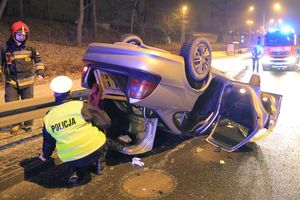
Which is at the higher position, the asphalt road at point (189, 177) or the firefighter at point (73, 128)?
the firefighter at point (73, 128)

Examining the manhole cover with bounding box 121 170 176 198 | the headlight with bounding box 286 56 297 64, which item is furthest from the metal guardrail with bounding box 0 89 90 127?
the headlight with bounding box 286 56 297 64

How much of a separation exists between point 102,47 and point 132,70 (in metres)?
0.54

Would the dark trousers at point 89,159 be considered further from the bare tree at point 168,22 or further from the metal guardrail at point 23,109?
the bare tree at point 168,22

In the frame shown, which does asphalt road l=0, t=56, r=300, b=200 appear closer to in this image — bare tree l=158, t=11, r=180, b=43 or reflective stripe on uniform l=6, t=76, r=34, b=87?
reflective stripe on uniform l=6, t=76, r=34, b=87

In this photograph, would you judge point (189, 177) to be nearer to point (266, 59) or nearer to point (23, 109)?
point (23, 109)

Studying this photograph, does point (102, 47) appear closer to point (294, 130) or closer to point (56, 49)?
point (294, 130)

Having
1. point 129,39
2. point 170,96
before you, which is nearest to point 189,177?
point 170,96

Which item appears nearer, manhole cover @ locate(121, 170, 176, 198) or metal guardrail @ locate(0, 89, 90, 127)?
manhole cover @ locate(121, 170, 176, 198)

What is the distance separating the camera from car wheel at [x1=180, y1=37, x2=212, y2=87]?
462 cm

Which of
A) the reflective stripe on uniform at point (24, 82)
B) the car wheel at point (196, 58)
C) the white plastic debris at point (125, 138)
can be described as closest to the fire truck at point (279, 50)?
the car wheel at point (196, 58)

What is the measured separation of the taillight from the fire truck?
17.4 m

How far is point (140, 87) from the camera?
4.18 m

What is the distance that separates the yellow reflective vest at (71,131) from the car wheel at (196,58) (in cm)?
147

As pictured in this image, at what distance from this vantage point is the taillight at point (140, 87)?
4.18m
